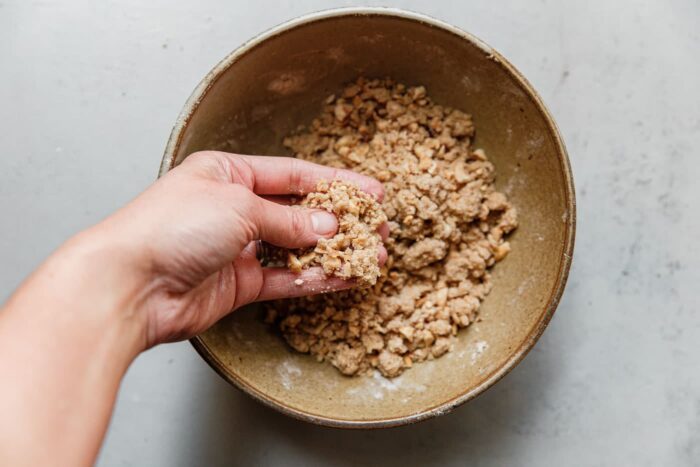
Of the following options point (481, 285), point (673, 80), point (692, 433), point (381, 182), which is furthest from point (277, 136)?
point (692, 433)

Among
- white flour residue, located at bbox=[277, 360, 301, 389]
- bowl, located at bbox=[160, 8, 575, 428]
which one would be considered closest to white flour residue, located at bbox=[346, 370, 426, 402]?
bowl, located at bbox=[160, 8, 575, 428]

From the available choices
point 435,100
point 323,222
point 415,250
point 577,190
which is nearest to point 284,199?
point 323,222

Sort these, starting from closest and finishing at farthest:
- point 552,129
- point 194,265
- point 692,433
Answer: point 194,265, point 552,129, point 692,433

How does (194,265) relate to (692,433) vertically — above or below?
above

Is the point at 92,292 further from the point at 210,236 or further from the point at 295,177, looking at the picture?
the point at 295,177

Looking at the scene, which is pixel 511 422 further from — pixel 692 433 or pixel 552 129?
pixel 552 129

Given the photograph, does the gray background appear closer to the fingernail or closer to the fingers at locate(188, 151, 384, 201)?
the fingers at locate(188, 151, 384, 201)
